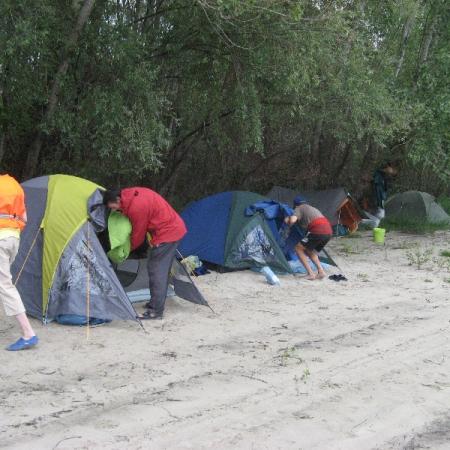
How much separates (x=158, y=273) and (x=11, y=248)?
6.20 ft

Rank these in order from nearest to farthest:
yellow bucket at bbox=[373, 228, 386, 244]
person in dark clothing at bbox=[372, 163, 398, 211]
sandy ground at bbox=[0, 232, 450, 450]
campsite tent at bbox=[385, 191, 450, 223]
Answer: sandy ground at bbox=[0, 232, 450, 450]
yellow bucket at bbox=[373, 228, 386, 244]
person in dark clothing at bbox=[372, 163, 398, 211]
campsite tent at bbox=[385, 191, 450, 223]

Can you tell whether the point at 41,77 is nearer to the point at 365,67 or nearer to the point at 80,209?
the point at 80,209

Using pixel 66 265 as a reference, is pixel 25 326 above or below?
below

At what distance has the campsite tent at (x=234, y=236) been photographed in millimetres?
10336

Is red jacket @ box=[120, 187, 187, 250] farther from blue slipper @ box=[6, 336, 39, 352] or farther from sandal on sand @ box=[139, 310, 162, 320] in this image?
blue slipper @ box=[6, 336, 39, 352]

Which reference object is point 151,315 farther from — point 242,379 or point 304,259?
point 304,259

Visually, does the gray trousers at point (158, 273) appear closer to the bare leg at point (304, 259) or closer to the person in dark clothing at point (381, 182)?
the bare leg at point (304, 259)

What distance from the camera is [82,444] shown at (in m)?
4.24

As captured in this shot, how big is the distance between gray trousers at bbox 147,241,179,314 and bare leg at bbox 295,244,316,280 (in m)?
Answer: 3.39

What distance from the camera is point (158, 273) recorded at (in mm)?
7398

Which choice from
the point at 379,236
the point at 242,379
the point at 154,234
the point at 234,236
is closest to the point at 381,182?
the point at 379,236

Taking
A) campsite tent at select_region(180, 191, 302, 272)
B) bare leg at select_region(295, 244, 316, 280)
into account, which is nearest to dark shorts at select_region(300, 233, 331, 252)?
bare leg at select_region(295, 244, 316, 280)

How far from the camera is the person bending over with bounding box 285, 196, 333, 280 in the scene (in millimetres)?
10172

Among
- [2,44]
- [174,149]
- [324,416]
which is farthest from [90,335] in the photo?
[174,149]
